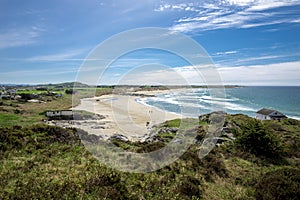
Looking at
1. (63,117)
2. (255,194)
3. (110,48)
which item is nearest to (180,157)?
(255,194)

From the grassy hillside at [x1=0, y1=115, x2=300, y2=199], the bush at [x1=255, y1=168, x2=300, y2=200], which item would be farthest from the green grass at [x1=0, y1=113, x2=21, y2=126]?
the bush at [x1=255, y1=168, x2=300, y2=200]

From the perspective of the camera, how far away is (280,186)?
6.16 metres

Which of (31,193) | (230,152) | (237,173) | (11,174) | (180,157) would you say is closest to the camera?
(31,193)

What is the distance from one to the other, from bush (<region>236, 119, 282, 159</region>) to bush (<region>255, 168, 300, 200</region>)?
4.21 meters

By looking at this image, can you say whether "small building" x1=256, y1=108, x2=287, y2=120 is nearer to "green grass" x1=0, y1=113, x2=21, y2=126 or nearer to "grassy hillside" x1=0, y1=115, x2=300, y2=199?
"grassy hillside" x1=0, y1=115, x2=300, y2=199

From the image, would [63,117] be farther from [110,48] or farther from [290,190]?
[290,190]

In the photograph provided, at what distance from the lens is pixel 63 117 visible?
109 feet

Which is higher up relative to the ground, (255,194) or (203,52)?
(203,52)

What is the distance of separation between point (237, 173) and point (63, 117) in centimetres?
3000

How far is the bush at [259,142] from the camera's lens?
433 inches

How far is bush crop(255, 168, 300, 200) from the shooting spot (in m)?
5.80

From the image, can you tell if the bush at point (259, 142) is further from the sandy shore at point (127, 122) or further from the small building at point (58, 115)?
the small building at point (58, 115)

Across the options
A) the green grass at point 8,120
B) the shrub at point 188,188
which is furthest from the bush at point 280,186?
the green grass at point 8,120

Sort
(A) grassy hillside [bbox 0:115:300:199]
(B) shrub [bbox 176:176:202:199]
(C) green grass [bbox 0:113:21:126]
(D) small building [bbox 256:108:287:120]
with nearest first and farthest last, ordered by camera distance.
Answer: (A) grassy hillside [bbox 0:115:300:199] → (B) shrub [bbox 176:176:202:199] → (C) green grass [bbox 0:113:21:126] → (D) small building [bbox 256:108:287:120]
